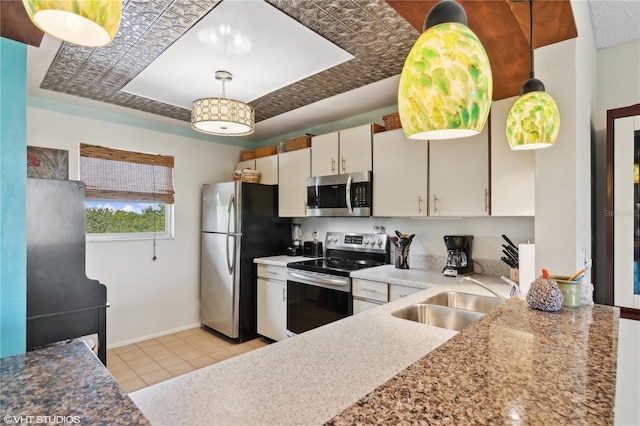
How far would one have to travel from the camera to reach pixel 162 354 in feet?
10.7

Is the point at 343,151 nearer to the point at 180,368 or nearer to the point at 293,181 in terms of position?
the point at 293,181

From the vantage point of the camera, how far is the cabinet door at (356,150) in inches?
119

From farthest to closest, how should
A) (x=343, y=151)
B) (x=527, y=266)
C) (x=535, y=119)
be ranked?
(x=343, y=151) < (x=527, y=266) < (x=535, y=119)

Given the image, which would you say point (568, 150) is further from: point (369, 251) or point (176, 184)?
point (176, 184)

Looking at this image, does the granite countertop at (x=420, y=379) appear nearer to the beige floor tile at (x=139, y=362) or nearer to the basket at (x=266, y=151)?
the beige floor tile at (x=139, y=362)

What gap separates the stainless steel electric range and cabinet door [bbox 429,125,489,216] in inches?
32.3

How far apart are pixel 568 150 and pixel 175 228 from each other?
376cm

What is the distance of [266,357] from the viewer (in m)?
1.06

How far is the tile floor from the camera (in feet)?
9.36

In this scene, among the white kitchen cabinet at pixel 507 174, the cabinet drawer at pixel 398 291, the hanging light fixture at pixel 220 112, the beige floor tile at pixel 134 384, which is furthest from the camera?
the beige floor tile at pixel 134 384

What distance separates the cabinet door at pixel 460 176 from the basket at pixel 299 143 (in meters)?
1.45

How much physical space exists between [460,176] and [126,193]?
3340mm

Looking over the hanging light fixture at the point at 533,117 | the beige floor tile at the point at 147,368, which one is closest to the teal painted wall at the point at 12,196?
the beige floor tile at the point at 147,368

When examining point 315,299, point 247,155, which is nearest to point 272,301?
point 315,299
